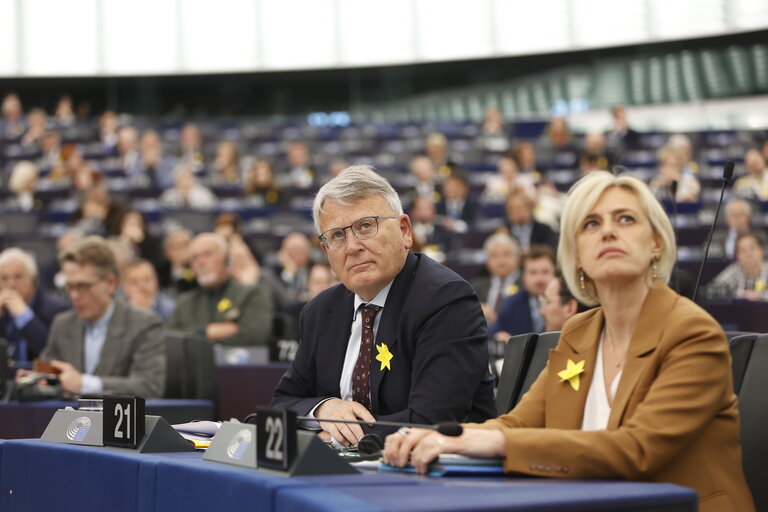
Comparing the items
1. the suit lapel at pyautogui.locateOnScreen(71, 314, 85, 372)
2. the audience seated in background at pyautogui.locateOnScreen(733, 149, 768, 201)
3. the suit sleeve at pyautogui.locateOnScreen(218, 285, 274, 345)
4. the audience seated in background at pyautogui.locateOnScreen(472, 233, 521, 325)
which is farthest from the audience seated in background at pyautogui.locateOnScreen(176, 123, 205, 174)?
the suit lapel at pyautogui.locateOnScreen(71, 314, 85, 372)

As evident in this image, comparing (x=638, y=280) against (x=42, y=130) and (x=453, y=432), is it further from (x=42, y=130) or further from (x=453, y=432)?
(x=42, y=130)

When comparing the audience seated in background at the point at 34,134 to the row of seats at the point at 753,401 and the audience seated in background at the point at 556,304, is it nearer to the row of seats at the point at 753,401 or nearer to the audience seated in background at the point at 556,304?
the audience seated in background at the point at 556,304

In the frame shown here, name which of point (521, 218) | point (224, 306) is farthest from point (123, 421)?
point (521, 218)

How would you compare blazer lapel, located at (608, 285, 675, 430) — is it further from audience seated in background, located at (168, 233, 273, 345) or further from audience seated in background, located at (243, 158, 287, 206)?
audience seated in background, located at (243, 158, 287, 206)

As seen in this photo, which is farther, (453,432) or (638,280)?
(638,280)

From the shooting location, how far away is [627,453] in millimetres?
1855

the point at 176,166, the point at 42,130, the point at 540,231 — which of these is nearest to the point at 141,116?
the point at 42,130

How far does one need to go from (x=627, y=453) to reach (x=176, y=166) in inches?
539

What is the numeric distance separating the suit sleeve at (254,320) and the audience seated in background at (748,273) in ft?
11.6

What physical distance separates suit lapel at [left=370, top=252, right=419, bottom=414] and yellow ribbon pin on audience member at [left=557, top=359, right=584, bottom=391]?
68cm

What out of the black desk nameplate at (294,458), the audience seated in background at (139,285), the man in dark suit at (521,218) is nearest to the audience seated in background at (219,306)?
the audience seated in background at (139,285)

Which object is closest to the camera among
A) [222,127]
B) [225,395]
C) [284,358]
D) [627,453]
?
[627,453]

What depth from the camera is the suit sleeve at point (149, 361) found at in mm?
4801

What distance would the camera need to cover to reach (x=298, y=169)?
15.0 metres
